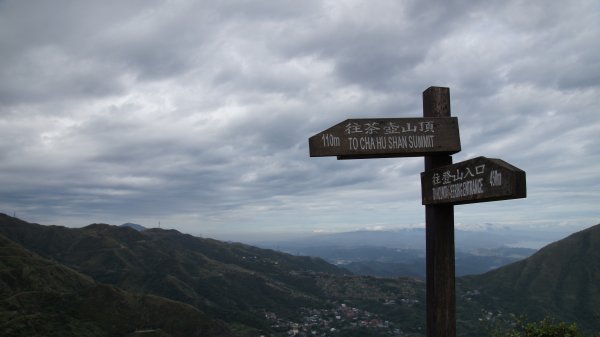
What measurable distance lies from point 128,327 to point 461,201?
393 ft

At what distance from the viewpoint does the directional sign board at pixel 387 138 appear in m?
7.22

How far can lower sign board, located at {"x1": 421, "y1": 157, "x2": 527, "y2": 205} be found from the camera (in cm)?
568

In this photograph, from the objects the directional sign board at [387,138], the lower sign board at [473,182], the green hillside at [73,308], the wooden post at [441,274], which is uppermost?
the directional sign board at [387,138]

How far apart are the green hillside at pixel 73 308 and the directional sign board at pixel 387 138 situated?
99.8 meters

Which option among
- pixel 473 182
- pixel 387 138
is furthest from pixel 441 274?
pixel 387 138

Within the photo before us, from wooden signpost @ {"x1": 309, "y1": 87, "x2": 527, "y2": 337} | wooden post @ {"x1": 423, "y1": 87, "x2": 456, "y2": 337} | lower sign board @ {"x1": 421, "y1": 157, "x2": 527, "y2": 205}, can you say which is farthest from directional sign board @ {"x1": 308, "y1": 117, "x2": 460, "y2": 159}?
wooden post @ {"x1": 423, "y1": 87, "x2": 456, "y2": 337}

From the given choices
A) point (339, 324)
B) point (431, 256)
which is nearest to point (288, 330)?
point (339, 324)

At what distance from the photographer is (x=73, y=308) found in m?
113

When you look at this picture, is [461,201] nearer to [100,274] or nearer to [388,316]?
[388,316]

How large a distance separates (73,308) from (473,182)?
127703mm

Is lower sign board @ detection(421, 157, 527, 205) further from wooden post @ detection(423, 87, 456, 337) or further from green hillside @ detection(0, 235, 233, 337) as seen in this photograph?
green hillside @ detection(0, 235, 233, 337)

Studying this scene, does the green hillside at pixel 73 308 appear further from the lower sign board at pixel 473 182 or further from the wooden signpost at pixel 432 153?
the lower sign board at pixel 473 182

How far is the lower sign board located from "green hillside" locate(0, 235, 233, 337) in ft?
329

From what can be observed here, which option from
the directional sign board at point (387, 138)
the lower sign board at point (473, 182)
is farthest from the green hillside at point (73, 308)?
the lower sign board at point (473, 182)
